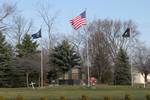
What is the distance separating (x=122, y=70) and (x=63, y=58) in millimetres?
12445

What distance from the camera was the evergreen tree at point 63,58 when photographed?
84.0 metres

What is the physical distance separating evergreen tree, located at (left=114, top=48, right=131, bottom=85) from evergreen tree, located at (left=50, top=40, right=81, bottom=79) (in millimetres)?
8415

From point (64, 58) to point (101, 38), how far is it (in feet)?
46.1

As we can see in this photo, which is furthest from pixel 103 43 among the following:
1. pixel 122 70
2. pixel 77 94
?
pixel 77 94

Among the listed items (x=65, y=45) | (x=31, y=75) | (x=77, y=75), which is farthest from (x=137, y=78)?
(x=31, y=75)

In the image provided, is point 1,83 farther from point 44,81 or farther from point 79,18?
point 79,18

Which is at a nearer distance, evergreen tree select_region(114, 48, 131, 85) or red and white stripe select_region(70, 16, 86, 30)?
red and white stripe select_region(70, 16, 86, 30)

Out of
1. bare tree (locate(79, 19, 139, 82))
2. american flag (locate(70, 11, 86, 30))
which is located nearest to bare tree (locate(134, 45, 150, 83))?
bare tree (locate(79, 19, 139, 82))

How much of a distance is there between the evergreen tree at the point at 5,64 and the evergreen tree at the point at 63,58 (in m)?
9.84

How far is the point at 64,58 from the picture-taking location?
277 ft

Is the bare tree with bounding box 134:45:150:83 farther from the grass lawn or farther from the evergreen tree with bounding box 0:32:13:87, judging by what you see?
the grass lawn

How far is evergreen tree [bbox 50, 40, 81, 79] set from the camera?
8402cm

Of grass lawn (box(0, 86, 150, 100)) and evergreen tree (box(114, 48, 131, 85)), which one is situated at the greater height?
evergreen tree (box(114, 48, 131, 85))

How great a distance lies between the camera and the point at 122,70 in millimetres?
86438
